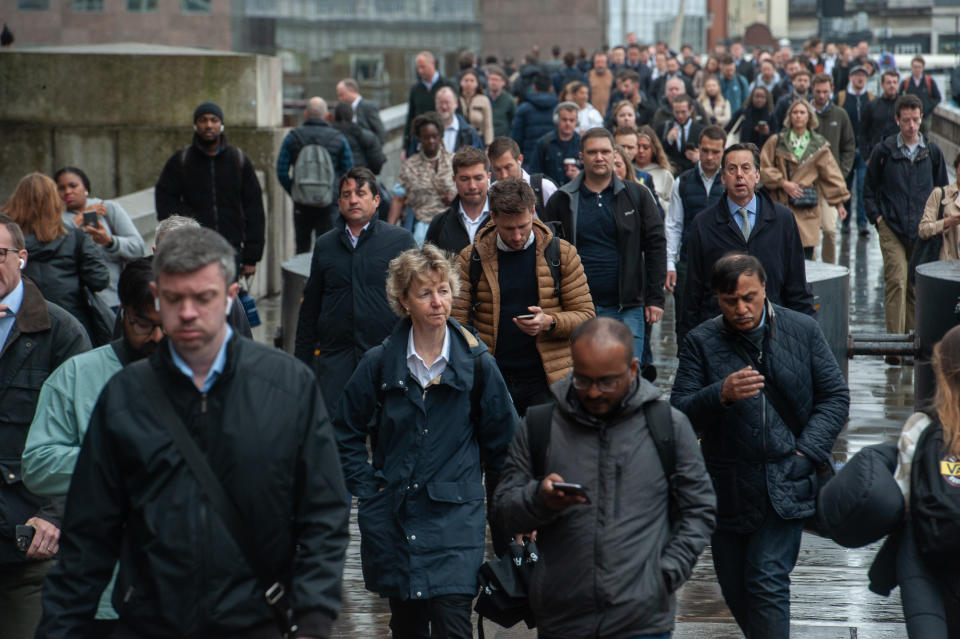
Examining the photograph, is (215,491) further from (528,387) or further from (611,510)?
(528,387)

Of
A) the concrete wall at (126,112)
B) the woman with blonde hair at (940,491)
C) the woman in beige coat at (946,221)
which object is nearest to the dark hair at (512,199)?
the woman with blonde hair at (940,491)

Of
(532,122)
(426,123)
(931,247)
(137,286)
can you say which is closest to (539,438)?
(137,286)

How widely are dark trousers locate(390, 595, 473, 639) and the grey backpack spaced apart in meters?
7.88

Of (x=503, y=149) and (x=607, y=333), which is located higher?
(x=503, y=149)

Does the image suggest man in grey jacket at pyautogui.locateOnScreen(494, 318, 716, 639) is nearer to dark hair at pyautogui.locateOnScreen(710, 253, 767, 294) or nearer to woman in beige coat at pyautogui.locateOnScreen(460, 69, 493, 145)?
dark hair at pyautogui.locateOnScreen(710, 253, 767, 294)

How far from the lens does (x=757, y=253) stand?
7449 mm

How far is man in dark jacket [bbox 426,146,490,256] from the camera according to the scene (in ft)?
26.2

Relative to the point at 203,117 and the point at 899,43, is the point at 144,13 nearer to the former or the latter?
the point at 203,117

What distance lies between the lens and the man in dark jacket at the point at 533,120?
17.4 metres

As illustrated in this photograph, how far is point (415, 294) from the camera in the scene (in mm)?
5449

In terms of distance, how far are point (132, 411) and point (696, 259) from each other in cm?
434

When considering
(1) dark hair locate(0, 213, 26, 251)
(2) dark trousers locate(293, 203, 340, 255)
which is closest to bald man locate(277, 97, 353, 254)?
(2) dark trousers locate(293, 203, 340, 255)

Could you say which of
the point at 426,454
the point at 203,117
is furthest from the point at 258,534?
the point at 203,117

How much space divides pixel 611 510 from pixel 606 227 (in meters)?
4.03
